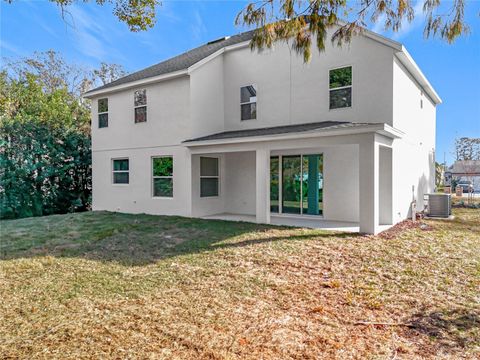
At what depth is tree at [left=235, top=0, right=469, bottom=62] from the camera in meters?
5.39

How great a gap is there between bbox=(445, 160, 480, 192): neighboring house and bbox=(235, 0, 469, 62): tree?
42.1 m

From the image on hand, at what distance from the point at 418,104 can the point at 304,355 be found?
12.9 meters

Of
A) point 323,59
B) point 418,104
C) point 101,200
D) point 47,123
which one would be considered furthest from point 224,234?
point 47,123

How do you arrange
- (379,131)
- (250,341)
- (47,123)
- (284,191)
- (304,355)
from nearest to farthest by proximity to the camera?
(304,355), (250,341), (379,131), (284,191), (47,123)

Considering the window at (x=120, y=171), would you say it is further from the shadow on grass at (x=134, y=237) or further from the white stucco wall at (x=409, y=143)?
the white stucco wall at (x=409, y=143)

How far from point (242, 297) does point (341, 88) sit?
857 cm

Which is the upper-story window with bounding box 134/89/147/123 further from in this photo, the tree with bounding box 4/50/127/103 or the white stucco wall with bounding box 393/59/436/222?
the tree with bounding box 4/50/127/103

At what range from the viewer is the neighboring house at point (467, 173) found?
135 ft

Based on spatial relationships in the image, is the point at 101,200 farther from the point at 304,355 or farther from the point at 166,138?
the point at 304,355

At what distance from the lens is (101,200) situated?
48.9 ft

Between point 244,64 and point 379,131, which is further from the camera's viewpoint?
point 244,64

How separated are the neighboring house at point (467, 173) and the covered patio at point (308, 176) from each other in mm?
37424

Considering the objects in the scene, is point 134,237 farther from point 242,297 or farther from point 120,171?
point 120,171

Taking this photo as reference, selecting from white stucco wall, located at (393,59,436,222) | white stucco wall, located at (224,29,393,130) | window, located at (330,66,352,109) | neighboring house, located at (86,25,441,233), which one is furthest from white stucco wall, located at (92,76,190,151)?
white stucco wall, located at (393,59,436,222)
